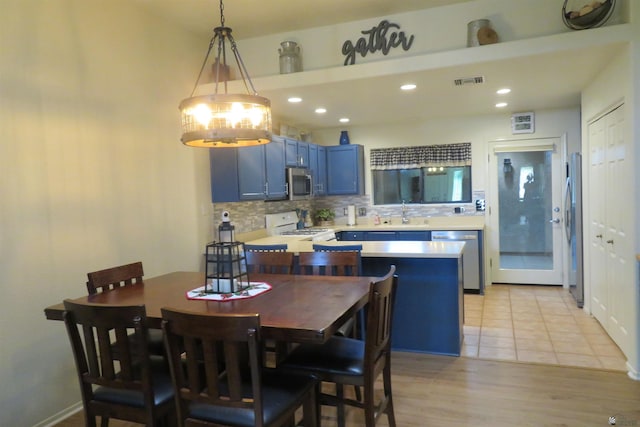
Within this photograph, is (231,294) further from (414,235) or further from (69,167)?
(414,235)

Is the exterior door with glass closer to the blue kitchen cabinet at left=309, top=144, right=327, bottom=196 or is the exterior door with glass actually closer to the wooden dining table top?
the blue kitchen cabinet at left=309, top=144, right=327, bottom=196

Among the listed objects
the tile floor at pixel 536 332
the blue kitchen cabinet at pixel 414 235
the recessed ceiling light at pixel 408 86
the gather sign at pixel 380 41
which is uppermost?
the gather sign at pixel 380 41

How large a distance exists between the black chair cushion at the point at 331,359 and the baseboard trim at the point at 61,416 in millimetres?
1653

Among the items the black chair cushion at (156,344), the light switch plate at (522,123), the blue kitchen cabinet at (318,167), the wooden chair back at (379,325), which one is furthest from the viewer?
the blue kitchen cabinet at (318,167)

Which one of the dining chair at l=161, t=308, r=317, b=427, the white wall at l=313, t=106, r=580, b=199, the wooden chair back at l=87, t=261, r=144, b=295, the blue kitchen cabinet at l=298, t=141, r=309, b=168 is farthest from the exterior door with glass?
the dining chair at l=161, t=308, r=317, b=427

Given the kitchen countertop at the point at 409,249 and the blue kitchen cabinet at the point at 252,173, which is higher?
the blue kitchen cabinet at the point at 252,173

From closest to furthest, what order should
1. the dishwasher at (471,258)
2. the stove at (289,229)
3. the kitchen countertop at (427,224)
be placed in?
the stove at (289,229), the dishwasher at (471,258), the kitchen countertop at (427,224)

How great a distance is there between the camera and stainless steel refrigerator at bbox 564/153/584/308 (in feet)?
15.3

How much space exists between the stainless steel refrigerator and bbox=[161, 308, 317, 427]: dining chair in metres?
4.07

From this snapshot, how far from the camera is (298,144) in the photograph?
5.58 m

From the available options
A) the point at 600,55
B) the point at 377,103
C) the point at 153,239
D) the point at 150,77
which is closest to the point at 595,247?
the point at 600,55

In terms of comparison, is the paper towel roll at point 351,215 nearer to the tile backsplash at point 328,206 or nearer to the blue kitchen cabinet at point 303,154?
the tile backsplash at point 328,206

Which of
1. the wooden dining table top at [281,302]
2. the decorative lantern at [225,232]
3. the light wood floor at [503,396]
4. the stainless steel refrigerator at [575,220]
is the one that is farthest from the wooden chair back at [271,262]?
the stainless steel refrigerator at [575,220]

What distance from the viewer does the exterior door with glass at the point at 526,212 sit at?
231 inches
